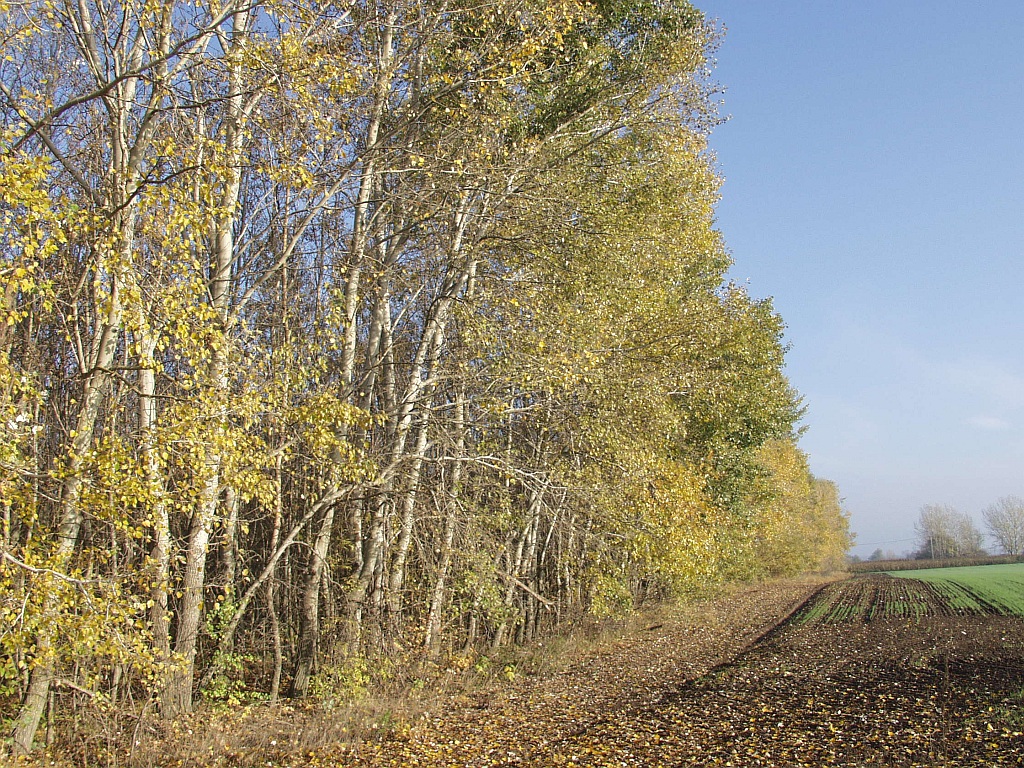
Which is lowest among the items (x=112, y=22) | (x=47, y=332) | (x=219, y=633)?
(x=219, y=633)

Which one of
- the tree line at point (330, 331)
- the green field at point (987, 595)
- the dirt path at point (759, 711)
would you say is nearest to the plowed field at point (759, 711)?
the dirt path at point (759, 711)

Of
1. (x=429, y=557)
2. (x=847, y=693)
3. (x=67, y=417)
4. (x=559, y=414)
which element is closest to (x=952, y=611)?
(x=847, y=693)

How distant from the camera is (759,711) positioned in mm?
10172

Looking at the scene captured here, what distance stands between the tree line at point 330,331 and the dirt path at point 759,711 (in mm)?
1842

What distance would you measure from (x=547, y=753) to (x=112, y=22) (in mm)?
9578

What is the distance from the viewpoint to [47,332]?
934cm

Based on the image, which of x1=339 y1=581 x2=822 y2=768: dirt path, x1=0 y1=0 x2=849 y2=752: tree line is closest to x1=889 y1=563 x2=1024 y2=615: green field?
x1=339 y1=581 x2=822 y2=768: dirt path

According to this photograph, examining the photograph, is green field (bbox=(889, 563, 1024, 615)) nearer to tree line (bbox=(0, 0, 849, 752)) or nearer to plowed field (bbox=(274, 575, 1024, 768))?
plowed field (bbox=(274, 575, 1024, 768))

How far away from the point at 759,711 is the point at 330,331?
7.77 meters

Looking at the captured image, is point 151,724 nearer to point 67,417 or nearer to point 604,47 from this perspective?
point 67,417

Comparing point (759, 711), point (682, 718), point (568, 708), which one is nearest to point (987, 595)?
point (759, 711)

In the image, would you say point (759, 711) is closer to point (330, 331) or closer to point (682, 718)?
point (682, 718)

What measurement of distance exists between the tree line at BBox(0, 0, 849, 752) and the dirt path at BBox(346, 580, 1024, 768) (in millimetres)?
1842

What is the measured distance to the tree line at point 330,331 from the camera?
6473 millimetres
